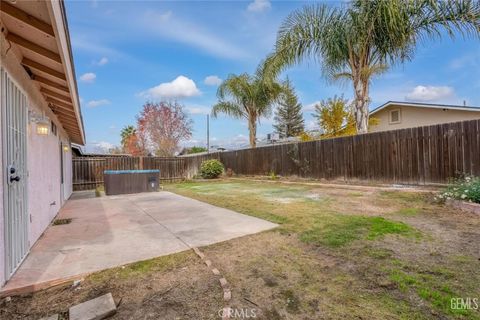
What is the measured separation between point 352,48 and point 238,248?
8.19 meters

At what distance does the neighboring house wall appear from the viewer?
12990 millimetres

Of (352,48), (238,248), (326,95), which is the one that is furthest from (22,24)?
(326,95)

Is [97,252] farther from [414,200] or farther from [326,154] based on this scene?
[326,154]

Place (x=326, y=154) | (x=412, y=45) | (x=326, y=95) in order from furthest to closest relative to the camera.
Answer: (x=326, y=95), (x=326, y=154), (x=412, y=45)

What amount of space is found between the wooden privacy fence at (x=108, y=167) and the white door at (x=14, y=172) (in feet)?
34.4

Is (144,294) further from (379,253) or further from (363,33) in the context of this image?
(363,33)

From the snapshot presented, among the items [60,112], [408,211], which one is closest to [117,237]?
[60,112]

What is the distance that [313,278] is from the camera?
2309 millimetres

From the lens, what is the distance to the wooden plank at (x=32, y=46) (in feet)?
8.25

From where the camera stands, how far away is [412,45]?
7.95 m

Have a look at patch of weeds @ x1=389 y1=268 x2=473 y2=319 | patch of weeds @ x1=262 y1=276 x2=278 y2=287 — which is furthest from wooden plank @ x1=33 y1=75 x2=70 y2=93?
patch of weeds @ x1=389 y1=268 x2=473 y2=319

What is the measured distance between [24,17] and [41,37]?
304mm

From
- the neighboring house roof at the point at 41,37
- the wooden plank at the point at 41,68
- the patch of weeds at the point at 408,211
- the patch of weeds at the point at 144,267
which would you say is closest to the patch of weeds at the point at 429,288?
the patch of weeds at the point at 144,267

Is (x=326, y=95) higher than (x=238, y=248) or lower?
higher
